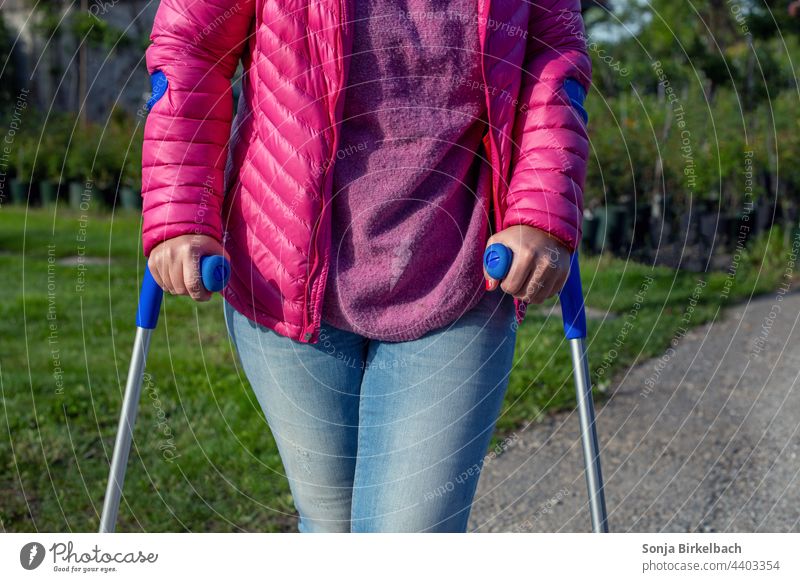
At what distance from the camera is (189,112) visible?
6.04ft

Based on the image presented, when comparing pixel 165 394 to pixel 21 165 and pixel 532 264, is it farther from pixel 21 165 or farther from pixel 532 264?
pixel 21 165

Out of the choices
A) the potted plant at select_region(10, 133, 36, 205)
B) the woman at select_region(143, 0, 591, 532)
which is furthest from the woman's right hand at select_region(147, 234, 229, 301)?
the potted plant at select_region(10, 133, 36, 205)

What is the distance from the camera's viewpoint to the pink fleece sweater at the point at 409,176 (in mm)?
1782

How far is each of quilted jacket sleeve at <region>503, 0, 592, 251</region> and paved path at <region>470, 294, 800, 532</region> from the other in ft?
6.86

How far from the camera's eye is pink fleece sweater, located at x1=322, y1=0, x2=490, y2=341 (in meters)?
1.78

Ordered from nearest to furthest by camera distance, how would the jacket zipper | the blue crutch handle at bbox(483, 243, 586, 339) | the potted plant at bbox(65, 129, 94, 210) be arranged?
1. the jacket zipper
2. the blue crutch handle at bbox(483, 243, 586, 339)
3. the potted plant at bbox(65, 129, 94, 210)

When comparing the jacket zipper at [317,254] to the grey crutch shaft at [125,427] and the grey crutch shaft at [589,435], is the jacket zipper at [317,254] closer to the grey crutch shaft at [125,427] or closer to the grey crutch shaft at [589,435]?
the grey crutch shaft at [125,427]

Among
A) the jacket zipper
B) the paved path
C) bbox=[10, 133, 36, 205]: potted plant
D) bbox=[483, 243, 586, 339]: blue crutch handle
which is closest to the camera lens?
the jacket zipper

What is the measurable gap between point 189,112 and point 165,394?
10.4ft

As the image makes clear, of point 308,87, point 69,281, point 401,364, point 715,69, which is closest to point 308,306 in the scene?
point 401,364

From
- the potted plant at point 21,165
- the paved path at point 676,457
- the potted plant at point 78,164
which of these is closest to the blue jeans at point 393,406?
the paved path at point 676,457

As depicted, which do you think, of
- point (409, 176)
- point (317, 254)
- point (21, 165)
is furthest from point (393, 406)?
point (21, 165)

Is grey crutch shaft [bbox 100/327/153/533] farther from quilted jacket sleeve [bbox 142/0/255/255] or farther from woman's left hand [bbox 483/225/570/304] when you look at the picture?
woman's left hand [bbox 483/225/570/304]
